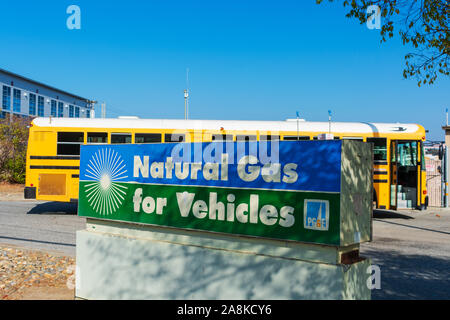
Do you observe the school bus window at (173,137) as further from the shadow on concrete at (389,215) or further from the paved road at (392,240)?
the shadow on concrete at (389,215)

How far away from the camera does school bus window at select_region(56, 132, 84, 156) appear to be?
1334 centimetres

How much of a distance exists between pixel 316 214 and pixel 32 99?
60.3 meters

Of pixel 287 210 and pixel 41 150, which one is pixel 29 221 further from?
pixel 287 210

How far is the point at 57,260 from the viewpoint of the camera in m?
7.19

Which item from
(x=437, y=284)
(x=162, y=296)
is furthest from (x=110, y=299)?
(x=437, y=284)

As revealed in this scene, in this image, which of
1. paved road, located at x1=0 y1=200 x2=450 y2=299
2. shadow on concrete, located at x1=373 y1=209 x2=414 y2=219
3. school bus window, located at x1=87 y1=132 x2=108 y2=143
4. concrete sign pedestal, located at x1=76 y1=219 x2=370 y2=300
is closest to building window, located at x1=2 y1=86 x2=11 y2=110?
paved road, located at x1=0 y1=200 x2=450 y2=299

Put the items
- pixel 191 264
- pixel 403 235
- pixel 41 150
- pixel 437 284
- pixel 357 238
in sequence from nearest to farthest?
pixel 357 238 → pixel 191 264 → pixel 437 284 → pixel 403 235 → pixel 41 150

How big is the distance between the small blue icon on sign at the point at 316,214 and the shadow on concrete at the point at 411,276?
2.79m

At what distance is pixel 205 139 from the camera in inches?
527

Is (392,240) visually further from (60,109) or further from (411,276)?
(60,109)

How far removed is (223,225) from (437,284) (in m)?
4.34

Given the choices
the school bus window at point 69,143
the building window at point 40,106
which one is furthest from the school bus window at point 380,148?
the building window at point 40,106

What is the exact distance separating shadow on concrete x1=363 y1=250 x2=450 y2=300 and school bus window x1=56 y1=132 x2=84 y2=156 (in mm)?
9722

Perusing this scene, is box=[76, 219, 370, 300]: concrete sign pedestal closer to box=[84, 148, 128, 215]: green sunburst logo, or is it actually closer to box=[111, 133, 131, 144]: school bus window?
box=[84, 148, 128, 215]: green sunburst logo
